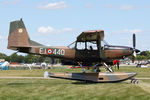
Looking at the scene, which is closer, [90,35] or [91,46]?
[90,35]

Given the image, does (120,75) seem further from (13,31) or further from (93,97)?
(13,31)

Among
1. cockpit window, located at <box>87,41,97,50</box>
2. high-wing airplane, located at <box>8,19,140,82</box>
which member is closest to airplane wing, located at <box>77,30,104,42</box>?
high-wing airplane, located at <box>8,19,140,82</box>

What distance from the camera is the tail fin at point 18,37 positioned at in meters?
17.1

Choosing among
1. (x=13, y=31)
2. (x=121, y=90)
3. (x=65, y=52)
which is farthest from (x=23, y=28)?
(x=121, y=90)

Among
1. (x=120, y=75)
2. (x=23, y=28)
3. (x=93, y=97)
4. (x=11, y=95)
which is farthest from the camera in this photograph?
(x=23, y=28)

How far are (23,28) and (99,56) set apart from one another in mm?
6053

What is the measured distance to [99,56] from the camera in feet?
56.1

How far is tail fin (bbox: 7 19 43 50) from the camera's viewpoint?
17.1 meters

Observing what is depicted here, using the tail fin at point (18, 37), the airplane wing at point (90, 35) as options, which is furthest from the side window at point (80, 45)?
the tail fin at point (18, 37)

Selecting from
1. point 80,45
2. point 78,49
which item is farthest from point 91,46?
point 78,49

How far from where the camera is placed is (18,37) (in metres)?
17.3

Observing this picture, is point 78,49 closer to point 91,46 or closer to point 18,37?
point 91,46

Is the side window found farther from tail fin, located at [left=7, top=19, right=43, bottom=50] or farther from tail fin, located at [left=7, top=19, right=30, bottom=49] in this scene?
tail fin, located at [left=7, top=19, right=30, bottom=49]

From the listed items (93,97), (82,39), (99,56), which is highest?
(82,39)
